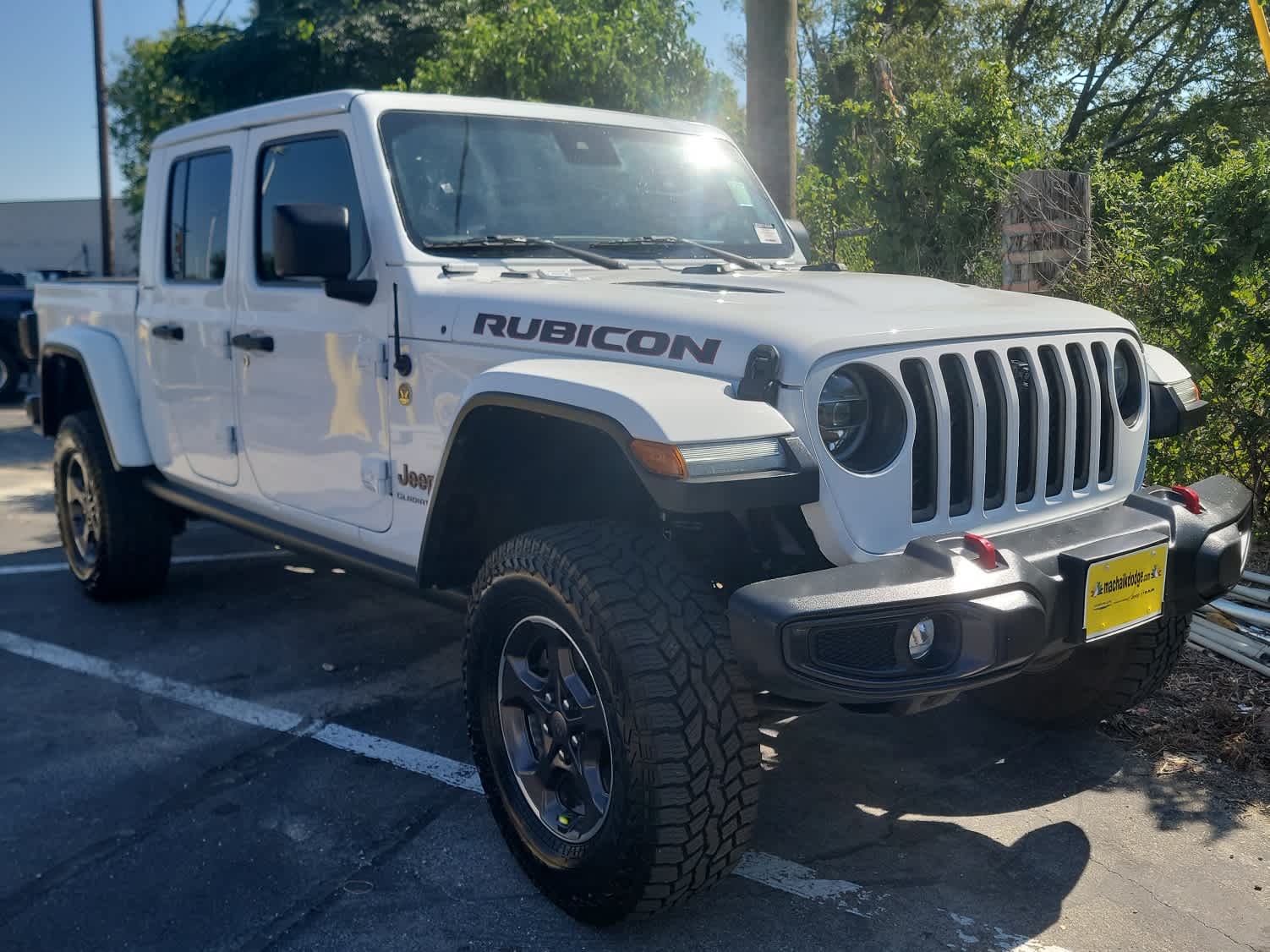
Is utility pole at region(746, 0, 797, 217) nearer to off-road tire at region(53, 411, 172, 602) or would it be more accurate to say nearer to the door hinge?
off-road tire at region(53, 411, 172, 602)

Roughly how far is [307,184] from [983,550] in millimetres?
2652

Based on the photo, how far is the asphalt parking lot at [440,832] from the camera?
2801 millimetres

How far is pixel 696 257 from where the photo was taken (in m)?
4.04

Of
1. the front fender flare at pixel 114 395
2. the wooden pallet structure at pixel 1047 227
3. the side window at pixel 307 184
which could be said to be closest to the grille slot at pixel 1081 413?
the side window at pixel 307 184

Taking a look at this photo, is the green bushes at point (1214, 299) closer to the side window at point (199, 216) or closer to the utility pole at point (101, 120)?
the side window at point (199, 216)

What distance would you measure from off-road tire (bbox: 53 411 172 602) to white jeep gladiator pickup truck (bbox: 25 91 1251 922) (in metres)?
0.91

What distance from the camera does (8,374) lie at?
14.5 metres

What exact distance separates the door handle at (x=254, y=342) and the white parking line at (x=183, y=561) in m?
2.15

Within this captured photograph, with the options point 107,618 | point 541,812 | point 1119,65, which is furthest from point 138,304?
point 1119,65

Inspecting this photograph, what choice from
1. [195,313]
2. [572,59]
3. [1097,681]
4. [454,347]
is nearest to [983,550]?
[1097,681]

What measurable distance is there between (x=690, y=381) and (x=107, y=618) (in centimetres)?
375

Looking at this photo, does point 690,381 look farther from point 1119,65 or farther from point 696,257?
point 1119,65

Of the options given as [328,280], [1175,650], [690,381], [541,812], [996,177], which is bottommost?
[541,812]

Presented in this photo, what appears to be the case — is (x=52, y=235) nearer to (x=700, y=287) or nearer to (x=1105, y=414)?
(x=700, y=287)
